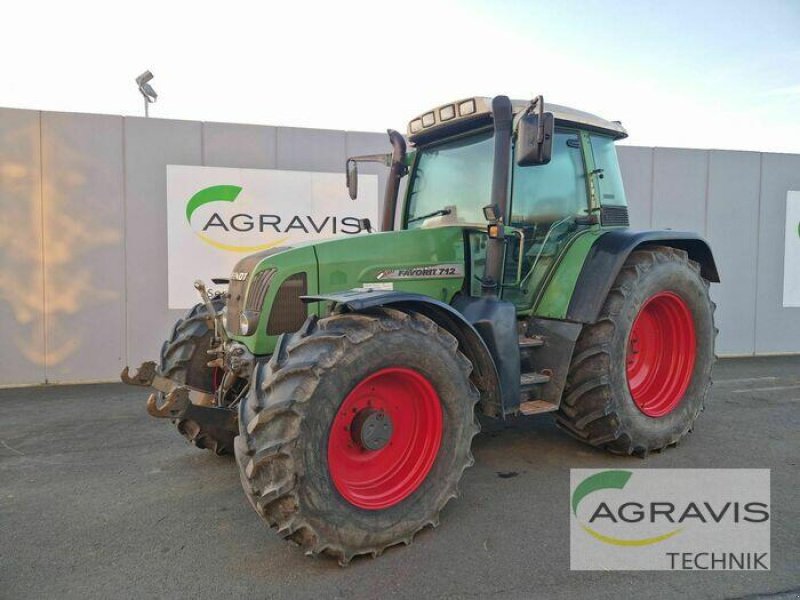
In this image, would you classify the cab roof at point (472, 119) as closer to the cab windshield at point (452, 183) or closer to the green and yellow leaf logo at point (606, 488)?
the cab windshield at point (452, 183)

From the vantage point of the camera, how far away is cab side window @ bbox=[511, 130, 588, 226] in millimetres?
4004

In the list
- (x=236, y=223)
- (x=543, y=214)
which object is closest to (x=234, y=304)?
(x=543, y=214)

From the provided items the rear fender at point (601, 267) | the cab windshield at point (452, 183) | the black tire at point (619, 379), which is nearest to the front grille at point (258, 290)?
the cab windshield at point (452, 183)

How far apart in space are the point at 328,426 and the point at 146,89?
23.2 feet

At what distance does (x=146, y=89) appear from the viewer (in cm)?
784

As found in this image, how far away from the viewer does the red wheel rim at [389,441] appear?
2.88 meters

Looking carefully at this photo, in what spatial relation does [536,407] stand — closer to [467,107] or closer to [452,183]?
[452,183]

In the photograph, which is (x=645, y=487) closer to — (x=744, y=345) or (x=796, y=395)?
(x=796, y=395)

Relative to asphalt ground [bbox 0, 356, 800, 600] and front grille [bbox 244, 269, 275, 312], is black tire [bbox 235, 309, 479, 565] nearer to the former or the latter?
asphalt ground [bbox 0, 356, 800, 600]

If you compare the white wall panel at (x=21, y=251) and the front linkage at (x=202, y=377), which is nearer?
the front linkage at (x=202, y=377)

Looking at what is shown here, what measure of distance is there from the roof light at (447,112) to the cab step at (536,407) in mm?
2059

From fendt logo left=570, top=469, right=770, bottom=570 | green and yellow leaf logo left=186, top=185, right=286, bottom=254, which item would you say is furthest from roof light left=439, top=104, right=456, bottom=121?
green and yellow leaf logo left=186, top=185, right=286, bottom=254

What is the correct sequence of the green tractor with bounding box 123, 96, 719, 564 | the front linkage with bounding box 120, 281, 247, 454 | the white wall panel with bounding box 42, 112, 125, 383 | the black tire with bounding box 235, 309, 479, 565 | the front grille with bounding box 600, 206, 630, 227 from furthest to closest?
1. the white wall panel with bounding box 42, 112, 125, 383
2. the front grille with bounding box 600, 206, 630, 227
3. the front linkage with bounding box 120, 281, 247, 454
4. the green tractor with bounding box 123, 96, 719, 564
5. the black tire with bounding box 235, 309, 479, 565

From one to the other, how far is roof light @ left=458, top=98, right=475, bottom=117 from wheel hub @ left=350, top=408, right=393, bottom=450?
2.16m
